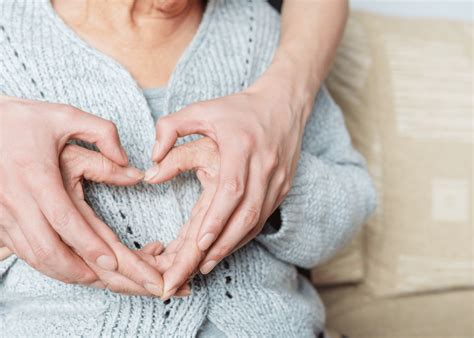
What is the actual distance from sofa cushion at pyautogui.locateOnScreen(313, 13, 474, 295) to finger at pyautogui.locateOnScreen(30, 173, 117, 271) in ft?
2.62

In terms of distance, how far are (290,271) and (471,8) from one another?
Result: 1.09m

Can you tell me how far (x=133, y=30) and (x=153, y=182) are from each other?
266 millimetres

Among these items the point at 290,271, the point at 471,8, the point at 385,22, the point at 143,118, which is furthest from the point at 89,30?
the point at 471,8

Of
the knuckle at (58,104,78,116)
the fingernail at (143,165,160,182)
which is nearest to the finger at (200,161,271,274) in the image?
the fingernail at (143,165,160,182)

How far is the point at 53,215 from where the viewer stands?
0.82 m

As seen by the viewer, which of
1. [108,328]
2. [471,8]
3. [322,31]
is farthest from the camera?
[471,8]

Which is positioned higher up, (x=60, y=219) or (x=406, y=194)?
(x=60, y=219)

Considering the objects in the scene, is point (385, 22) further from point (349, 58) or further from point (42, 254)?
point (42, 254)

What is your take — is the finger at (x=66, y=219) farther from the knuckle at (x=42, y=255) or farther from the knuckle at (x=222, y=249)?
the knuckle at (x=222, y=249)

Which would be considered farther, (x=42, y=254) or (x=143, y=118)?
(x=143, y=118)

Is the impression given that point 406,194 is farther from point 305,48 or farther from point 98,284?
point 98,284

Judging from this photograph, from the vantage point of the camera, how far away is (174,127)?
89 cm

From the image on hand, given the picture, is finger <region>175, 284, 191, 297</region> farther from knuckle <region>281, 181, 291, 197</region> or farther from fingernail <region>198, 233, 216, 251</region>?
knuckle <region>281, 181, 291, 197</region>

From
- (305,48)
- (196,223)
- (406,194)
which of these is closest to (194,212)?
(196,223)
